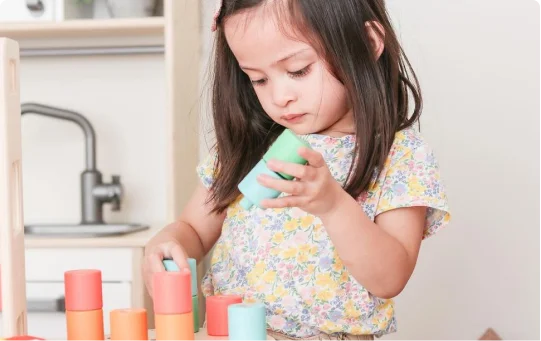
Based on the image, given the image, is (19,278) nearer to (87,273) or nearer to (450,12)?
(87,273)

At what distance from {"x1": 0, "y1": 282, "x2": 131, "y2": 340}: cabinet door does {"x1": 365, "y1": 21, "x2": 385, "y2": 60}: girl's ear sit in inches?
25.6

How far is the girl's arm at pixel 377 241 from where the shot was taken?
2.72 feet

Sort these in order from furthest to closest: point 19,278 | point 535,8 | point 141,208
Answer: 1. point 141,208
2. point 535,8
3. point 19,278

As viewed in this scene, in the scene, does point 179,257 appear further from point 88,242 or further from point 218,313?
point 88,242

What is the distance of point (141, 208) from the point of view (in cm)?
179

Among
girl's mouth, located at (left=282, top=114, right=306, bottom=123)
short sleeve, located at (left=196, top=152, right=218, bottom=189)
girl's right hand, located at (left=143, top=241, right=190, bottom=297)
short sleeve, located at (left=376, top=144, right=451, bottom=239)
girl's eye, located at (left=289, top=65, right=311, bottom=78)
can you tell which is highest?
girl's eye, located at (left=289, top=65, right=311, bottom=78)

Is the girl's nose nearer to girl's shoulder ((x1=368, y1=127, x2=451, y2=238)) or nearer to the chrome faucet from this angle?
girl's shoulder ((x1=368, y1=127, x2=451, y2=238))

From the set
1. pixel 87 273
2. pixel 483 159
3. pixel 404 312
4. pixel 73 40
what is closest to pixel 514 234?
pixel 483 159

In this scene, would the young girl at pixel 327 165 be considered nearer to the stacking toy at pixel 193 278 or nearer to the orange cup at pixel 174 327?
the stacking toy at pixel 193 278

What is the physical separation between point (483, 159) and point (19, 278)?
114 centimetres

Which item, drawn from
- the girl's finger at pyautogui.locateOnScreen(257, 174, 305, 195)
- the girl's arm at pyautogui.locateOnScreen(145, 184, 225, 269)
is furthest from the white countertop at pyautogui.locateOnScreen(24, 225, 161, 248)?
the girl's finger at pyautogui.locateOnScreen(257, 174, 305, 195)

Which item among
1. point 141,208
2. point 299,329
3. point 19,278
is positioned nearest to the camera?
point 19,278

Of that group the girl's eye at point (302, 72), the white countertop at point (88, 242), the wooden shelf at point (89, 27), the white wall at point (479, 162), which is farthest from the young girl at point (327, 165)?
the white wall at point (479, 162)

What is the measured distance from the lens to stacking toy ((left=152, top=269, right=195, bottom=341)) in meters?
0.69
